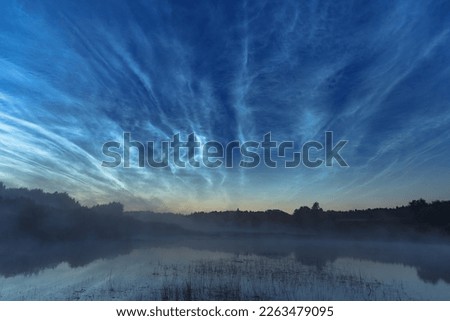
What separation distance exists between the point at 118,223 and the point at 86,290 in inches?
3910

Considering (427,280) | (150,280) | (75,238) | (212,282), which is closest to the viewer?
(212,282)

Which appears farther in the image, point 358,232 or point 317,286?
point 358,232

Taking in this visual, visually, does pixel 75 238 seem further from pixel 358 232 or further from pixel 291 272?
pixel 358 232

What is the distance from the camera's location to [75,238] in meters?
95.9

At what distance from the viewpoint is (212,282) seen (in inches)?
944

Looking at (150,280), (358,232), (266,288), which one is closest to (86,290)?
(150,280)

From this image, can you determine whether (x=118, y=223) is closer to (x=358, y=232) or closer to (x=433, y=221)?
(x=358, y=232)
